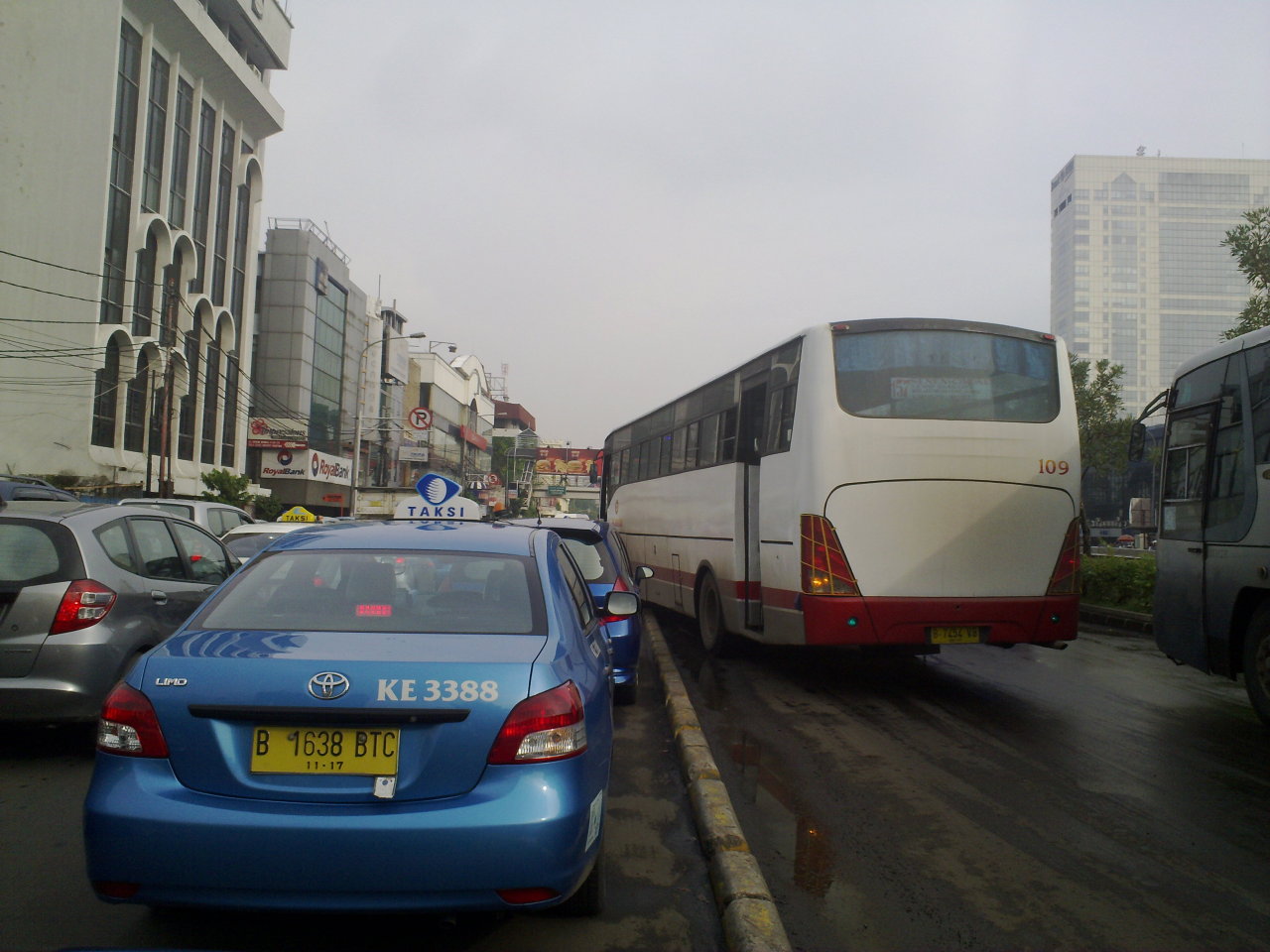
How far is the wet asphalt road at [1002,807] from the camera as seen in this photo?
360cm

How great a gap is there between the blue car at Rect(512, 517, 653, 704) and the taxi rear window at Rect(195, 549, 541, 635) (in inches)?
144

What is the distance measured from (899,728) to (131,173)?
122 ft

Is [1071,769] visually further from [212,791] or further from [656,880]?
[212,791]

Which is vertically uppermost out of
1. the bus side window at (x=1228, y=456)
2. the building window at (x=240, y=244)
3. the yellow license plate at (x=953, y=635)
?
the building window at (x=240, y=244)

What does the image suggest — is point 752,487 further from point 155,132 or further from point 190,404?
point 190,404

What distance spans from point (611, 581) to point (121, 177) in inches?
1357

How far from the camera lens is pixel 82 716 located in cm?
528

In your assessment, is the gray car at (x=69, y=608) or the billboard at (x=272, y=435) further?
the billboard at (x=272, y=435)

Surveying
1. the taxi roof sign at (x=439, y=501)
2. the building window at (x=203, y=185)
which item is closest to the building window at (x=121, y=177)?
the building window at (x=203, y=185)

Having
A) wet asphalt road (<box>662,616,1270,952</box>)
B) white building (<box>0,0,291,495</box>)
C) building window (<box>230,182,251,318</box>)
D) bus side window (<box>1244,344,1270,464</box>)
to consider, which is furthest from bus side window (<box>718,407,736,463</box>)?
building window (<box>230,182,251,318</box>)

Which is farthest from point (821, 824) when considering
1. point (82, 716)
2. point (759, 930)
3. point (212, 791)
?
point (82, 716)

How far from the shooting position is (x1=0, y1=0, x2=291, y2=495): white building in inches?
1220

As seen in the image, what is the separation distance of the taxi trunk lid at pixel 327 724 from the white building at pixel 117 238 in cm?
2722

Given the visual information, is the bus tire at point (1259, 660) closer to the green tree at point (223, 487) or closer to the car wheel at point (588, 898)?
the car wheel at point (588, 898)
